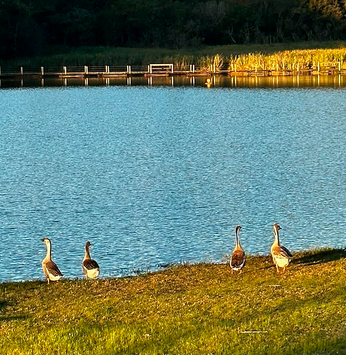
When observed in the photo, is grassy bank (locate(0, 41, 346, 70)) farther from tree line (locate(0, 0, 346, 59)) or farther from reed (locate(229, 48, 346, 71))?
tree line (locate(0, 0, 346, 59))

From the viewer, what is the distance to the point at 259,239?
54.8 ft

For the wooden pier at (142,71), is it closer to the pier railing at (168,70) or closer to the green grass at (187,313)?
the pier railing at (168,70)

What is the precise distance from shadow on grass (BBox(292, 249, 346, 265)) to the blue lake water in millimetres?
2186

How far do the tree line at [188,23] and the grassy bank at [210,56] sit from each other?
5.44m

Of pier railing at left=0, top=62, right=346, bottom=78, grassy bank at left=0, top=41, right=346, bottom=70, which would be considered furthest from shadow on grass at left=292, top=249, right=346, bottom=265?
grassy bank at left=0, top=41, right=346, bottom=70

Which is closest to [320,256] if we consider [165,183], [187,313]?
[187,313]

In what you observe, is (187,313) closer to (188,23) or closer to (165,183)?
(165,183)

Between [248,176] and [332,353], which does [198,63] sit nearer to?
[248,176]

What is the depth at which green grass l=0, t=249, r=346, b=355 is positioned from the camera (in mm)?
8289

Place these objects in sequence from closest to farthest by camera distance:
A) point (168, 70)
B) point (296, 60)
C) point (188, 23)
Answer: point (296, 60), point (168, 70), point (188, 23)

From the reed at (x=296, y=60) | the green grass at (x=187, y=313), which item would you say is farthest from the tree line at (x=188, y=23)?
the green grass at (x=187, y=313)

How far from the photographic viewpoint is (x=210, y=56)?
252 ft

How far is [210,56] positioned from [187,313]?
225 feet

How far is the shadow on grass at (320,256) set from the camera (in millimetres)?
12586
